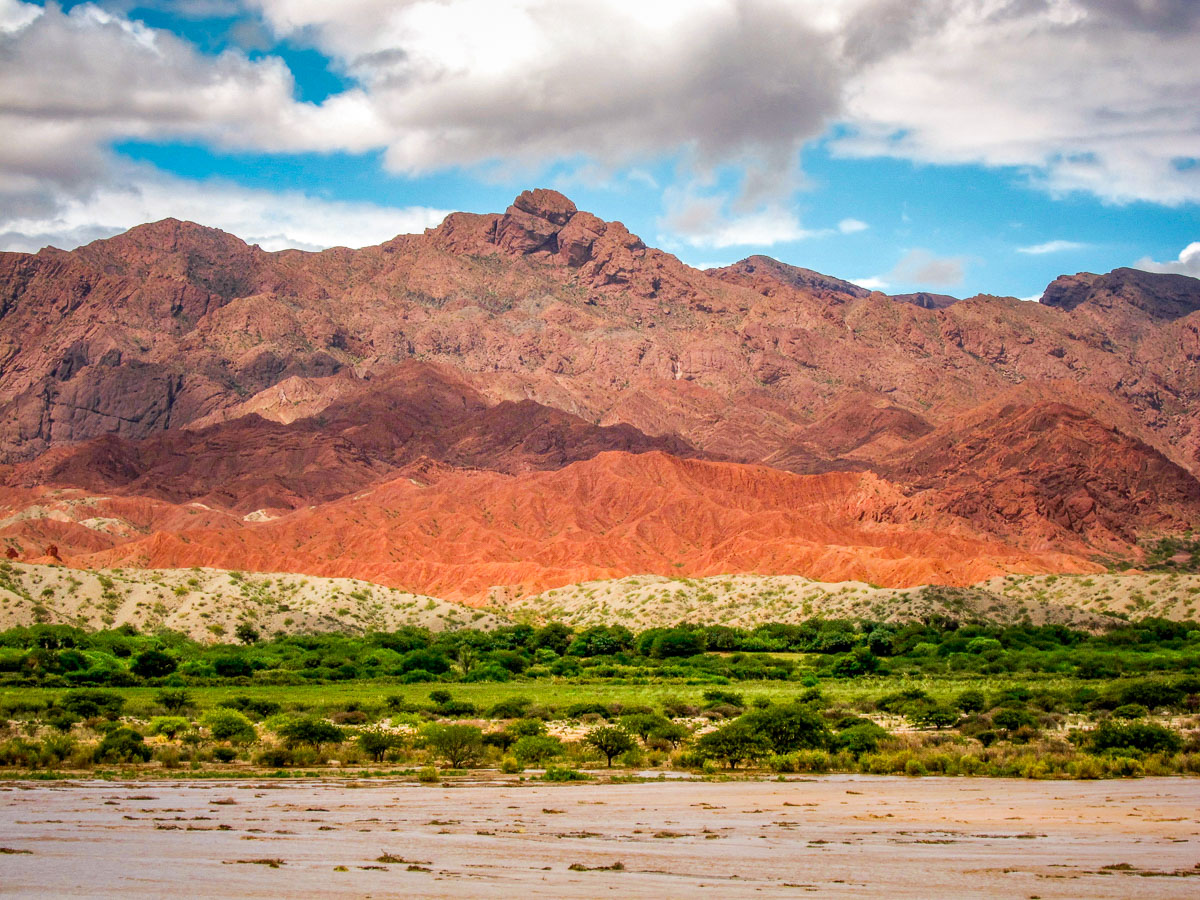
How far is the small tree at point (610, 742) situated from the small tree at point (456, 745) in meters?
3.27

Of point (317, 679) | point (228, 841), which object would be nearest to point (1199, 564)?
point (317, 679)

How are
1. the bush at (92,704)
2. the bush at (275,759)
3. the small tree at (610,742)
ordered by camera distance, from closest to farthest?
the bush at (275,759) < the small tree at (610,742) < the bush at (92,704)

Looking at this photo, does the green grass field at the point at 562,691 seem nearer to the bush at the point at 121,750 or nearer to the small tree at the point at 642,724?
the small tree at the point at 642,724

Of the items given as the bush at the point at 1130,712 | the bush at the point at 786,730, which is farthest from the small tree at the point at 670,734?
the bush at the point at 1130,712

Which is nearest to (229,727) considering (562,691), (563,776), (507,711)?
(507,711)

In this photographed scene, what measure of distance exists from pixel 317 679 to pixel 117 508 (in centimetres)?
13585

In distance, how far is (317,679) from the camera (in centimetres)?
7094

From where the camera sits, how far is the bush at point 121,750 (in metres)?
32.0

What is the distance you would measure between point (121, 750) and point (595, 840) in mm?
18847

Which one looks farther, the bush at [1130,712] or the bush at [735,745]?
the bush at [1130,712]

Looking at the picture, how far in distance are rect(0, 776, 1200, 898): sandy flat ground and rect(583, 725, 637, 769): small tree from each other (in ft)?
23.4

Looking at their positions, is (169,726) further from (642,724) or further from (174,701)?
(642,724)

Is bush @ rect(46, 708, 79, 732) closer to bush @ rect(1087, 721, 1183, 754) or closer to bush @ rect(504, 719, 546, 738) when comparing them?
bush @ rect(504, 719, 546, 738)

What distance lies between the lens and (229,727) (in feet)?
128
